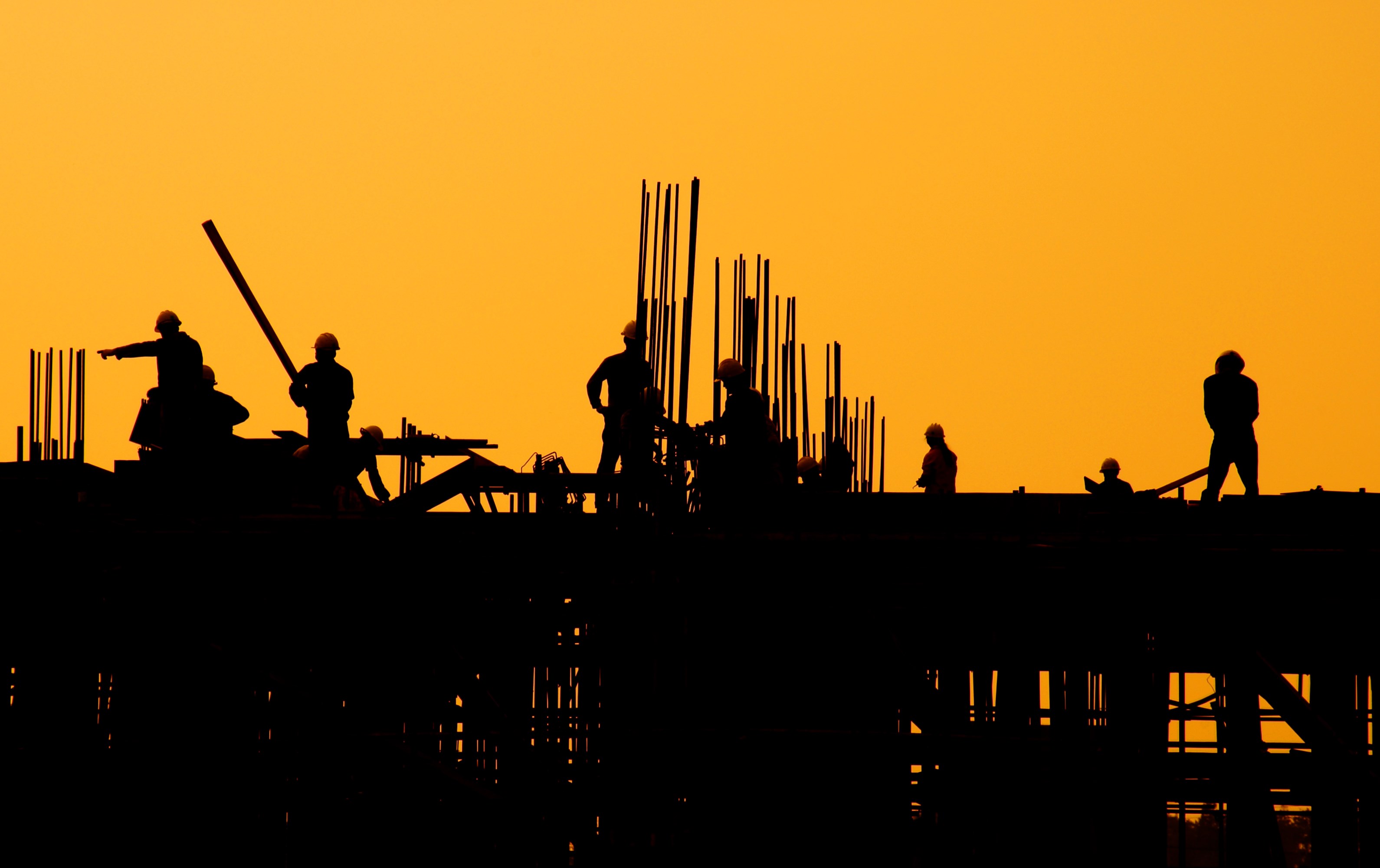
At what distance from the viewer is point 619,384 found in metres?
19.6

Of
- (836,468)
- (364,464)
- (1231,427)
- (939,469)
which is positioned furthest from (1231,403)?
(836,468)

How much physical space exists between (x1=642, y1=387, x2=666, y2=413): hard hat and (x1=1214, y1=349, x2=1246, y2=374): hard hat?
531 cm

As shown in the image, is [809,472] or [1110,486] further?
[809,472]

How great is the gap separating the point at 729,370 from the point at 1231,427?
15.3 ft

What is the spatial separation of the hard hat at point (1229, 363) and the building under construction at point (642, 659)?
266cm

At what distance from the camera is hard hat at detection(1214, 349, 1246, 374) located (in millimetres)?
19031

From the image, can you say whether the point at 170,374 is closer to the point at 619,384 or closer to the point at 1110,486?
the point at 619,384

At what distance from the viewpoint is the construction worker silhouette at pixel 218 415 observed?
1742cm

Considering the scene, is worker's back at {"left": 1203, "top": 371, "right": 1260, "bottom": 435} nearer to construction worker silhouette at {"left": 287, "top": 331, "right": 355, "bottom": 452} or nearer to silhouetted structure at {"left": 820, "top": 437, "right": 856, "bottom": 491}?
construction worker silhouette at {"left": 287, "top": 331, "right": 355, "bottom": 452}

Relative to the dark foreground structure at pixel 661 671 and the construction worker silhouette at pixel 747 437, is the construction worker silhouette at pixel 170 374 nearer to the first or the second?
the dark foreground structure at pixel 661 671

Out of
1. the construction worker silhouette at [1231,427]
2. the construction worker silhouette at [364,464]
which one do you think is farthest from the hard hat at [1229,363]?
the construction worker silhouette at [364,464]

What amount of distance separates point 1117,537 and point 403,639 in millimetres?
6149

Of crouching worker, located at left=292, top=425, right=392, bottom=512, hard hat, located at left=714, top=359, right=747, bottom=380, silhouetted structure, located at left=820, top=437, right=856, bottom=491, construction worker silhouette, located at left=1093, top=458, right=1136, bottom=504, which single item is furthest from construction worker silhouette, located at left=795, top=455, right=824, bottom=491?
crouching worker, located at left=292, top=425, right=392, bottom=512

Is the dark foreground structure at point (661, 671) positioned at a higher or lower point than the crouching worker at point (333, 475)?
lower
